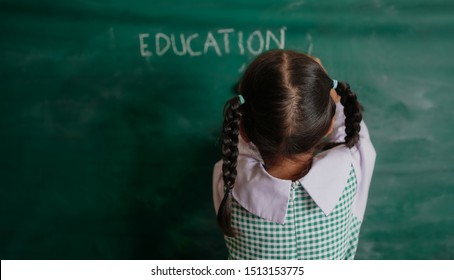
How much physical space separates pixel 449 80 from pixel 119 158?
0.75m

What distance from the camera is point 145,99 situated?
106 cm

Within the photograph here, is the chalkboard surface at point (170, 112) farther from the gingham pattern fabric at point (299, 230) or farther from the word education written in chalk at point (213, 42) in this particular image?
the gingham pattern fabric at point (299, 230)

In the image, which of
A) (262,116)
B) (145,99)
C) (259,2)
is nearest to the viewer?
(262,116)

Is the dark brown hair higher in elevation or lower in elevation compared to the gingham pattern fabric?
higher

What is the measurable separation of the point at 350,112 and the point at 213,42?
332 mm

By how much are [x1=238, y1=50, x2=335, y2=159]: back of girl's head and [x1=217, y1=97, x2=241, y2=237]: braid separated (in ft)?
0.11

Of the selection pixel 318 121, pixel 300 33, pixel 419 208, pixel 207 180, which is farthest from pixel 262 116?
pixel 419 208

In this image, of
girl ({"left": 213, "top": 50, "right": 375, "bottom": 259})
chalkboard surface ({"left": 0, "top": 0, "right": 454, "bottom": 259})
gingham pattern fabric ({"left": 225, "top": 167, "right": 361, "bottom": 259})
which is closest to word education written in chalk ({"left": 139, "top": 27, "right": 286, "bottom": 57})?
chalkboard surface ({"left": 0, "top": 0, "right": 454, "bottom": 259})

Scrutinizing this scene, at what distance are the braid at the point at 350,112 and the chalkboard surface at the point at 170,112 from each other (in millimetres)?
176

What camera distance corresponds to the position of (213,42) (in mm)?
1004

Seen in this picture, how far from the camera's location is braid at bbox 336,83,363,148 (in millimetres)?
835

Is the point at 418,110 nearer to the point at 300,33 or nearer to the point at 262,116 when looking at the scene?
the point at 300,33

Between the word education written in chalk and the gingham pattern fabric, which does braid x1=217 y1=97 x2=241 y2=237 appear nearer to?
the gingham pattern fabric

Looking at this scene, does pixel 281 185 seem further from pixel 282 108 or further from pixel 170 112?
pixel 170 112
